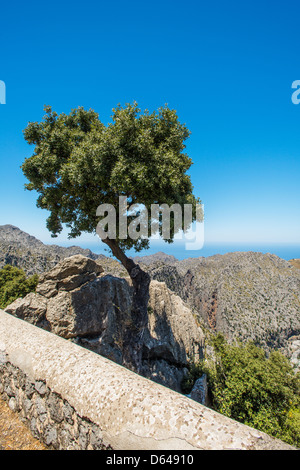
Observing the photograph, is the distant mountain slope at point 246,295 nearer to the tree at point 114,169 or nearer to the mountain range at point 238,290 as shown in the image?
the mountain range at point 238,290

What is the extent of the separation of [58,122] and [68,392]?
53.8 feet

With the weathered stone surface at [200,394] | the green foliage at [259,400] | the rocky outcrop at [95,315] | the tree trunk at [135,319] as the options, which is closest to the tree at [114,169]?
the tree trunk at [135,319]

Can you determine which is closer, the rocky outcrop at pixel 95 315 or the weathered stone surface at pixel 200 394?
the weathered stone surface at pixel 200 394

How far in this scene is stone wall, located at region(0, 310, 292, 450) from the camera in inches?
113

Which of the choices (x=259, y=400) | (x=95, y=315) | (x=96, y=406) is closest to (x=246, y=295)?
(x=259, y=400)

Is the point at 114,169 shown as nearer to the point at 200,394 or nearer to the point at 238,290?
the point at 200,394

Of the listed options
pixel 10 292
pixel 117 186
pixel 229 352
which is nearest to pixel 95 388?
pixel 117 186

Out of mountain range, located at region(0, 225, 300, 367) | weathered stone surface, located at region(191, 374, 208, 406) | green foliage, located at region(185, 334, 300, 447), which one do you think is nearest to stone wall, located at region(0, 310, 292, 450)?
green foliage, located at region(185, 334, 300, 447)

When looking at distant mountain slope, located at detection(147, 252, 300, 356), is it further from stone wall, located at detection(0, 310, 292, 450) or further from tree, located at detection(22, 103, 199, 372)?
stone wall, located at detection(0, 310, 292, 450)

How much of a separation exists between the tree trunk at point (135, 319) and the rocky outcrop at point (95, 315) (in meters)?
0.94

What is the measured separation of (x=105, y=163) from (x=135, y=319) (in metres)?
10.5

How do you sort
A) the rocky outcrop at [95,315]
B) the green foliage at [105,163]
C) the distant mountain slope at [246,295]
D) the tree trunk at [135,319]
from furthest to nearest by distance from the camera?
1. the distant mountain slope at [246,295]
2. the rocky outcrop at [95,315]
3. the tree trunk at [135,319]
4. the green foliage at [105,163]

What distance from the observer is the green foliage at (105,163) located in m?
12.2
